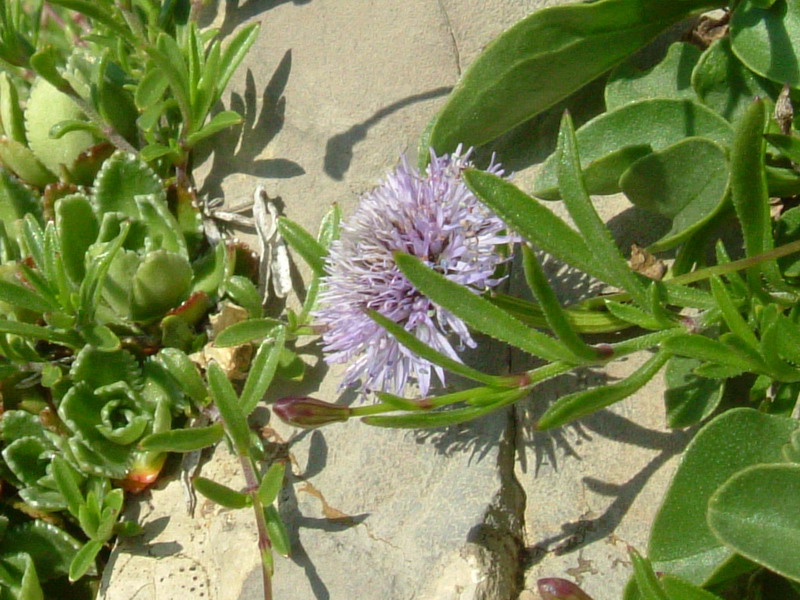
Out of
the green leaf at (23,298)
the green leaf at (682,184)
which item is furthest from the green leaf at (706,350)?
the green leaf at (23,298)

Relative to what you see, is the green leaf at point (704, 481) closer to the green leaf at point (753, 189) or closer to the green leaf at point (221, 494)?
the green leaf at point (753, 189)

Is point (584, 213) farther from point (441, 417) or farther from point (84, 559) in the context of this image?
point (84, 559)

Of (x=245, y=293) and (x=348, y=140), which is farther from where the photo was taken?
(x=348, y=140)

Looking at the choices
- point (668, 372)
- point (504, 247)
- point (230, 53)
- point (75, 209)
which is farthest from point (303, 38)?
point (668, 372)

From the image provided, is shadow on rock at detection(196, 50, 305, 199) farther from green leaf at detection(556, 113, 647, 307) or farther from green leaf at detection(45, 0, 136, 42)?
green leaf at detection(556, 113, 647, 307)

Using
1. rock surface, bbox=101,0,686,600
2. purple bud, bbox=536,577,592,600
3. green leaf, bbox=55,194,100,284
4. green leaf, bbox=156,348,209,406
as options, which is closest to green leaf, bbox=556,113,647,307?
rock surface, bbox=101,0,686,600

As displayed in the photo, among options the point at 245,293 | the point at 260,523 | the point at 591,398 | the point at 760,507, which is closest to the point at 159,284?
the point at 245,293
